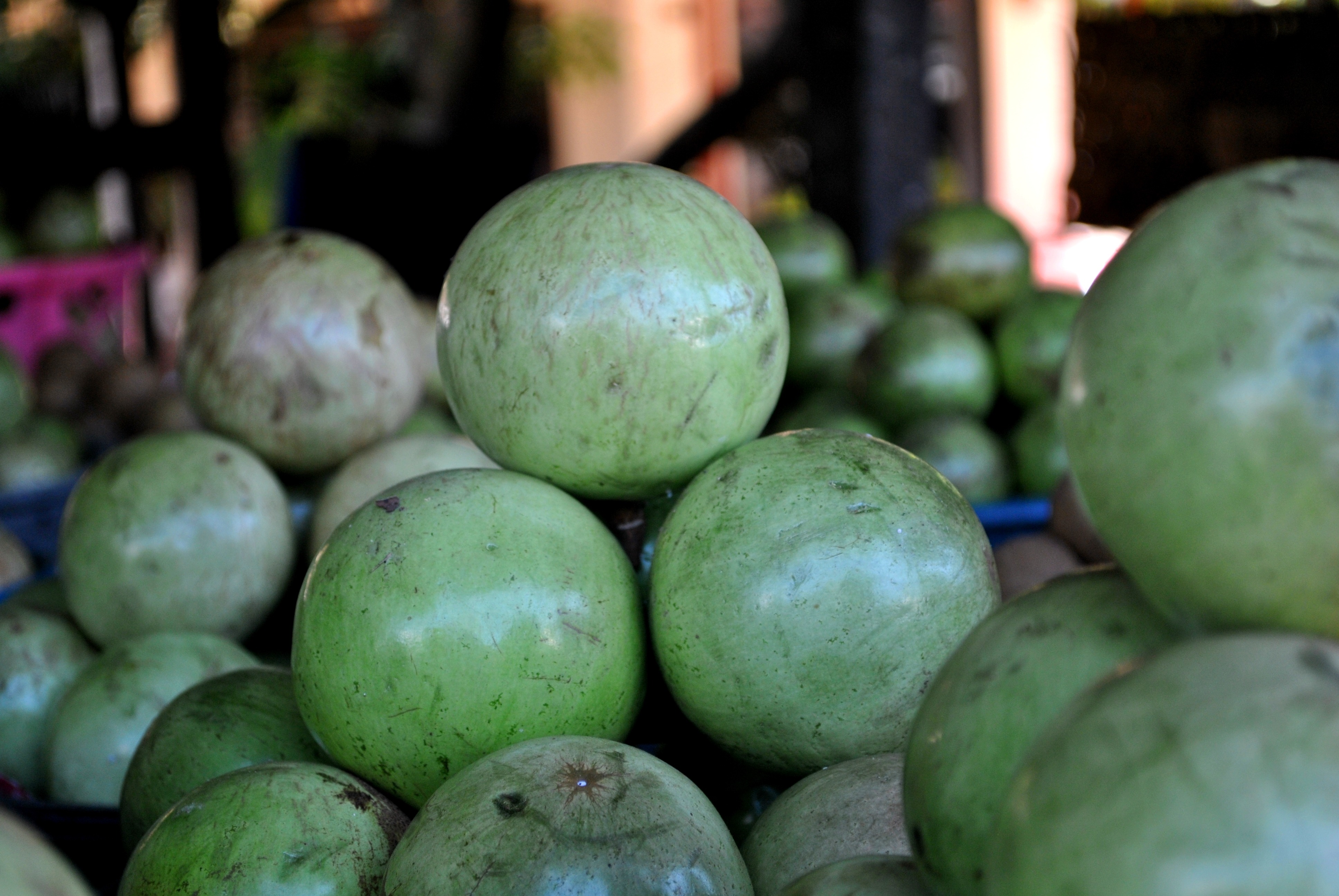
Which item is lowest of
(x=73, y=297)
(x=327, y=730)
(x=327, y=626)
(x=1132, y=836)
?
(x=73, y=297)

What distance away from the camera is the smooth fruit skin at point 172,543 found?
71.6 inches

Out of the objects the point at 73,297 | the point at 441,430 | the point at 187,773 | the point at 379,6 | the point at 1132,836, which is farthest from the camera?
the point at 379,6

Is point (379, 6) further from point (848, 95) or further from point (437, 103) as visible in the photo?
point (848, 95)

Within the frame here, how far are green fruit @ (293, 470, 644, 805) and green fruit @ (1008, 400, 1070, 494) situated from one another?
5.69 feet

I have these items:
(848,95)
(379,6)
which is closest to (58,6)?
(379,6)

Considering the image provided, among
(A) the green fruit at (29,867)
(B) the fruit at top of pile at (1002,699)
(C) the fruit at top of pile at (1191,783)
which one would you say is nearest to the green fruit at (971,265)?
(B) the fruit at top of pile at (1002,699)

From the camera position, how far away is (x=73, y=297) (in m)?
4.54

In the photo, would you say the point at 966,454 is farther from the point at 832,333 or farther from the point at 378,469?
the point at 378,469

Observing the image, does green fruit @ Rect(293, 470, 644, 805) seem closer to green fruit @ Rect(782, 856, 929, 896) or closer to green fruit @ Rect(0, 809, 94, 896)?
green fruit @ Rect(782, 856, 929, 896)

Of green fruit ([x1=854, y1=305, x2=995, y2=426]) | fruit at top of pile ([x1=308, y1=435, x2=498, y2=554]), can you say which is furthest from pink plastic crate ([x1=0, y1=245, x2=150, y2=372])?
green fruit ([x1=854, y1=305, x2=995, y2=426])

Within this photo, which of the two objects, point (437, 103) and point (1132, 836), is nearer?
point (1132, 836)

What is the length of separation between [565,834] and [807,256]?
264 centimetres

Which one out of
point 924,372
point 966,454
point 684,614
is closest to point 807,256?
point 924,372

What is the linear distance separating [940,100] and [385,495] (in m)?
8.24
